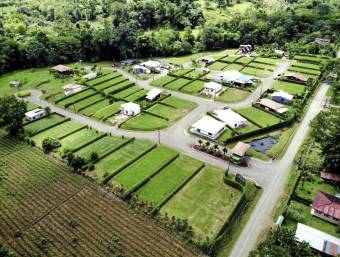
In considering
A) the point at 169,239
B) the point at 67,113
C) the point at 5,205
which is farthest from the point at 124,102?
the point at 169,239

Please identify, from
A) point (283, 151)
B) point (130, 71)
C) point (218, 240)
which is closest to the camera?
point (218, 240)

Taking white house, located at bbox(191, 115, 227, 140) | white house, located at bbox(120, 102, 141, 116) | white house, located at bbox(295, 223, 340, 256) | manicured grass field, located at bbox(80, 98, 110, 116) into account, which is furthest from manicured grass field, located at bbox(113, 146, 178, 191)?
white house, located at bbox(295, 223, 340, 256)

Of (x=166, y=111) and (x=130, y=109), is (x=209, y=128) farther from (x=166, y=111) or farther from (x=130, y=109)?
(x=130, y=109)

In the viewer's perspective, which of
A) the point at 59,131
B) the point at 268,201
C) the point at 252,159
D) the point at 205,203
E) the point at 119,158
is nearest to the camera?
the point at 205,203

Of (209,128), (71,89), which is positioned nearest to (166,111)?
(209,128)

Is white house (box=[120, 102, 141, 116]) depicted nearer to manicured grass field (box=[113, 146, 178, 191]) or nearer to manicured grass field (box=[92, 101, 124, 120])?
manicured grass field (box=[92, 101, 124, 120])

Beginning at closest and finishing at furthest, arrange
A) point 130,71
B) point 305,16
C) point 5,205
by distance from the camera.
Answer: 1. point 5,205
2. point 130,71
3. point 305,16

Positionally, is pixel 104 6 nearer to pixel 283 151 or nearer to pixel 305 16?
pixel 305 16
